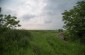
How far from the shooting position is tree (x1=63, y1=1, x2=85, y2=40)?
1916cm

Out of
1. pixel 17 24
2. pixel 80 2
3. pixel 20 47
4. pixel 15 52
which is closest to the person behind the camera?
pixel 15 52

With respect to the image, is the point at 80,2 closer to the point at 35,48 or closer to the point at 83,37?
the point at 83,37

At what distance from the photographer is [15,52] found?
17.7 meters

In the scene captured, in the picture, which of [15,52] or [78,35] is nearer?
[15,52]

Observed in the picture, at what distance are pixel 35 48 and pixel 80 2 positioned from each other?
24.7 feet

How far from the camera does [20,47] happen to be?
19.0m

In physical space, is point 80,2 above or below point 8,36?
above

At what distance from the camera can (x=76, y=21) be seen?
19.1m

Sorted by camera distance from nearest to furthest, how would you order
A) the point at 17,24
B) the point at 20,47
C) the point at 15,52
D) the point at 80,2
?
1. the point at 15,52
2. the point at 20,47
3. the point at 80,2
4. the point at 17,24

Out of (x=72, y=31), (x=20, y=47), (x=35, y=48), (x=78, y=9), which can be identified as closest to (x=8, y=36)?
(x=20, y=47)

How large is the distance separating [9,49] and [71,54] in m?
7.36

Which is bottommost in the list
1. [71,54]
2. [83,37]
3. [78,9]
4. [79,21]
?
[71,54]

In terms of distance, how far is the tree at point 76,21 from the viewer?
19.2 meters

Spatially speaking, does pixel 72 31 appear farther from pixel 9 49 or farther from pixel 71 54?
pixel 9 49
